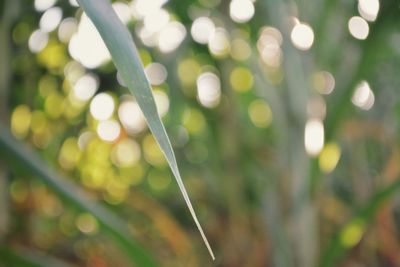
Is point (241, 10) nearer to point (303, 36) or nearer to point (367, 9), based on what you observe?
point (303, 36)

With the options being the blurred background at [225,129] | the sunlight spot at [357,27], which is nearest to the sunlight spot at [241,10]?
the blurred background at [225,129]

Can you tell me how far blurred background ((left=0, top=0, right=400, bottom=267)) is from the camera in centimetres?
79

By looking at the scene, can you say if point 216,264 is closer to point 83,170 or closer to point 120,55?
point 83,170

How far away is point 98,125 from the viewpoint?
118 cm

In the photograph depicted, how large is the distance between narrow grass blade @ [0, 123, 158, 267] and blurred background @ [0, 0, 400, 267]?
148mm

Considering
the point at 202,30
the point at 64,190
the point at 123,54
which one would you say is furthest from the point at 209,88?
the point at 123,54

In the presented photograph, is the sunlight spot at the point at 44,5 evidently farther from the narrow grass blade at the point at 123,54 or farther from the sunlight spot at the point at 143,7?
the narrow grass blade at the point at 123,54

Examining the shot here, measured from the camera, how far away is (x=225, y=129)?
964mm

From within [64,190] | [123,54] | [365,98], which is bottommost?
[365,98]

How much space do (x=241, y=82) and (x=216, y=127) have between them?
312 mm

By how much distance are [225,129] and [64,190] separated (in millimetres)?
387

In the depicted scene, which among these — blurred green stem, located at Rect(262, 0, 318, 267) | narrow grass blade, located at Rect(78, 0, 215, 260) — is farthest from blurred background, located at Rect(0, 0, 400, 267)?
narrow grass blade, located at Rect(78, 0, 215, 260)

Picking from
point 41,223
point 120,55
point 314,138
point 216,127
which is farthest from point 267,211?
point 120,55

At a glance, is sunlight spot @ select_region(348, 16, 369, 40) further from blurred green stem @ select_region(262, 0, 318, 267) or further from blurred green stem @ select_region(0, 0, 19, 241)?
blurred green stem @ select_region(0, 0, 19, 241)
